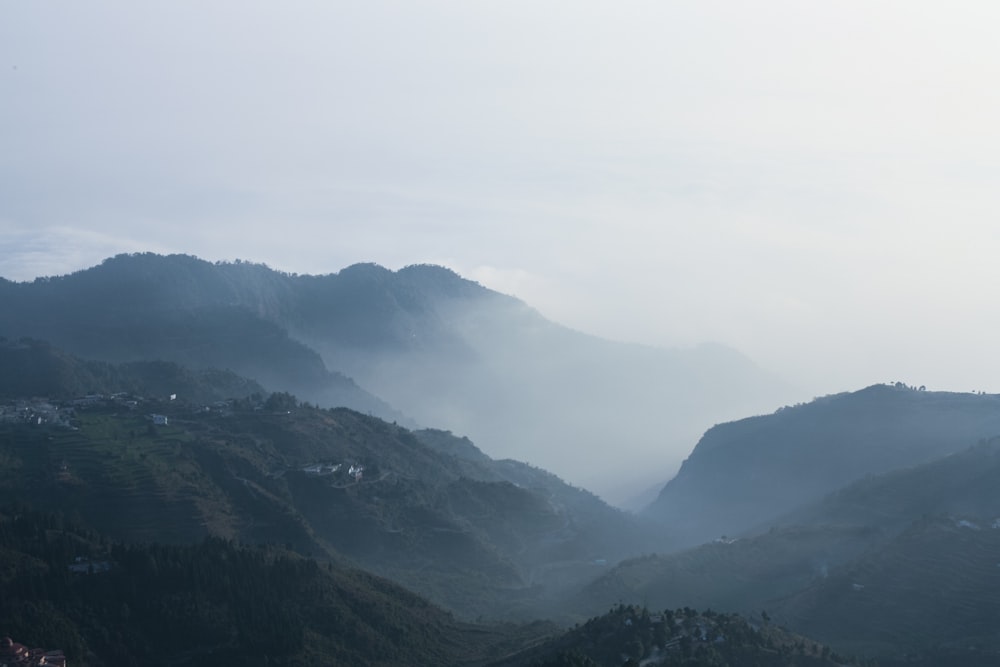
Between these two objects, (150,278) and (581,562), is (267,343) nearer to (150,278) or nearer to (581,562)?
(150,278)

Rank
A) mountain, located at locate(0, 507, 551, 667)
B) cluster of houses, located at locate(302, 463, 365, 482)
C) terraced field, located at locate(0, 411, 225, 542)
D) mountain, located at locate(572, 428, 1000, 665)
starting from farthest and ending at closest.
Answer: cluster of houses, located at locate(302, 463, 365, 482) < terraced field, located at locate(0, 411, 225, 542) < mountain, located at locate(572, 428, 1000, 665) < mountain, located at locate(0, 507, 551, 667)

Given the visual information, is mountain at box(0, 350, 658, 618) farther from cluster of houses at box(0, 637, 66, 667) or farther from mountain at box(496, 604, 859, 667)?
mountain at box(496, 604, 859, 667)

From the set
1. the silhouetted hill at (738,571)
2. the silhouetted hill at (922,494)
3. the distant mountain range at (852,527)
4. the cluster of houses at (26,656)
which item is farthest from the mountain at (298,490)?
the cluster of houses at (26,656)

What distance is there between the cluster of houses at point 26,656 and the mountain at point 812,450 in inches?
2777

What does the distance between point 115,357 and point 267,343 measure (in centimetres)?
2164

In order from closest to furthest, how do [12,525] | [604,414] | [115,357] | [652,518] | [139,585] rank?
1. [139,585]
2. [12,525]
3. [652,518]
4. [115,357]
5. [604,414]

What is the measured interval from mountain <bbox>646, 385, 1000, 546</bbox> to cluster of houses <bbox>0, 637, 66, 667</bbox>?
70.5 metres

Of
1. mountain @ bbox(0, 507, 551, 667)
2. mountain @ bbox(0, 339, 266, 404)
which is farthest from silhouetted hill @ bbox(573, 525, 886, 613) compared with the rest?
mountain @ bbox(0, 339, 266, 404)

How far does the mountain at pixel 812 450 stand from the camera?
4478 inches

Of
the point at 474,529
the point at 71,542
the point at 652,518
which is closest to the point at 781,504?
the point at 652,518

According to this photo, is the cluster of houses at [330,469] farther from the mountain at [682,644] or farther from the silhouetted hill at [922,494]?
the mountain at [682,644]

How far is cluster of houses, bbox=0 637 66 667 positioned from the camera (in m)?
52.1

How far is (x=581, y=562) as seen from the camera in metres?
110

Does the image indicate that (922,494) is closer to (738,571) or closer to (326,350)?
(738,571)
